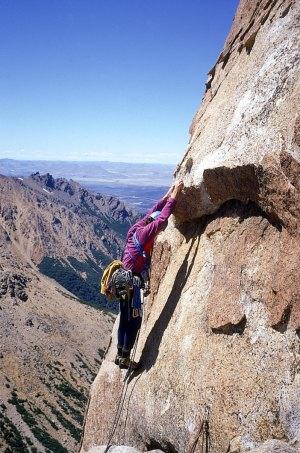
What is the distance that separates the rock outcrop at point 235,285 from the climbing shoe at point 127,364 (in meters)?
0.25

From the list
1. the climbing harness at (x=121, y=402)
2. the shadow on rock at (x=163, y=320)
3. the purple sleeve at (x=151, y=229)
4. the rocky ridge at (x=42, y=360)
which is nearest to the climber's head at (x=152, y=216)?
the purple sleeve at (x=151, y=229)

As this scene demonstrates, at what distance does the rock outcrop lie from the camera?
8406 mm

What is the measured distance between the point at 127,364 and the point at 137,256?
3.28 meters

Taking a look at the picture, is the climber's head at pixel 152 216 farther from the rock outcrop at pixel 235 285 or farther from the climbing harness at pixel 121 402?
the climbing harness at pixel 121 402

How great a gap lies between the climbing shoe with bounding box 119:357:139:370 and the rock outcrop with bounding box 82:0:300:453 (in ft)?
0.83

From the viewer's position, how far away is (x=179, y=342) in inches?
435

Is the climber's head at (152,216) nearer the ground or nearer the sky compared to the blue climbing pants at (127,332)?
nearer the sky

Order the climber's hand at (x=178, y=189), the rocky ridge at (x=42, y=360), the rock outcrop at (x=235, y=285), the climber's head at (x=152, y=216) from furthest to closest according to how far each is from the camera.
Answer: the rocky ridge at (x=42, y=360)
the climber's head at (x=152, y=216)
the climber's hand at (x=178, y=189)
the rock outcrop at (x=235, y=285)

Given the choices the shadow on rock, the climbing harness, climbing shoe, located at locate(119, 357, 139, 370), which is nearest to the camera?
the shadow on rock

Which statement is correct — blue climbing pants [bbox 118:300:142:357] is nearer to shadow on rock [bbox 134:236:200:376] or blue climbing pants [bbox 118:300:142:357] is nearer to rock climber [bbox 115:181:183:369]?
rock climber [bbox 115:181:183:369]

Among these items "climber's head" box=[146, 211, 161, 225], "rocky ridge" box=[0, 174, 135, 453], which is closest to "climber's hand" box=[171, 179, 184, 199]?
"climber's head" box=[146, 211, 161, 225]

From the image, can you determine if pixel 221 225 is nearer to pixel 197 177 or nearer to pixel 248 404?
pixel 197 177

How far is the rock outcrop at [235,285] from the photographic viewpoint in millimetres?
8406

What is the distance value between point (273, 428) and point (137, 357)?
566cm
